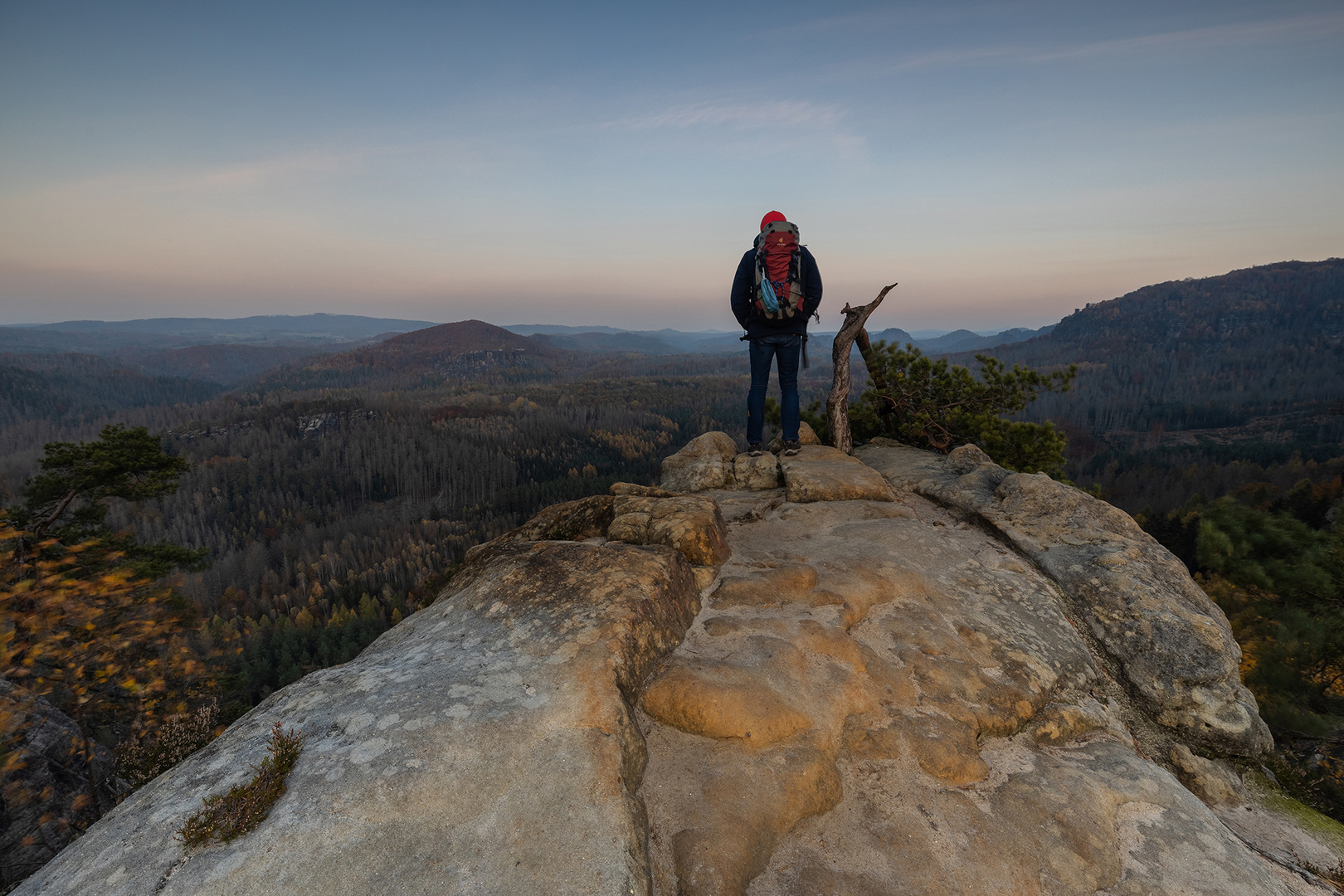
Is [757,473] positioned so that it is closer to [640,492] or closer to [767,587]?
[640,492]

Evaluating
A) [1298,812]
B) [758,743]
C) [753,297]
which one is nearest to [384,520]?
[753,297]

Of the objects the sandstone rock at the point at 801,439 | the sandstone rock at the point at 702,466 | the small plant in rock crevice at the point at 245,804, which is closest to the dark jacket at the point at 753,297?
the sandstone rock at the point at 702,466

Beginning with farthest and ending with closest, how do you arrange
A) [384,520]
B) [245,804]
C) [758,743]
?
1. [384,520]
2. [758,743]
3. [245,804]

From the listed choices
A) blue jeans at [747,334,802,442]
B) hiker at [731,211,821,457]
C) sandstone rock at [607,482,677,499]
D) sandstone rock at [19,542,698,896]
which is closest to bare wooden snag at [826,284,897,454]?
blue jeans at [747,334,802,442]

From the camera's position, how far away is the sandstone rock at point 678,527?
727cm

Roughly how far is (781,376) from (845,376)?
12.0 feet

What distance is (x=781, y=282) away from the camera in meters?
10.1

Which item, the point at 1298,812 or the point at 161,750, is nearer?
the point at 1298,812

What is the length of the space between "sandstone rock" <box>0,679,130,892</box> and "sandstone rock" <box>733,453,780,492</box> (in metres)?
14.8

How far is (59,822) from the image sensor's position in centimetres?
1409

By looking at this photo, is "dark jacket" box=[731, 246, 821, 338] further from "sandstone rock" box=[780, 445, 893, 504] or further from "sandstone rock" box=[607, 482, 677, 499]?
"sandstone rock" box=[607, 482, 677, 499]

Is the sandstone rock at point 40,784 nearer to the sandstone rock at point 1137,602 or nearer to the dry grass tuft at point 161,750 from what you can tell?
the dry grass tuft at point 161,750

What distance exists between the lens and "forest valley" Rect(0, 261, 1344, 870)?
12469 millimetres

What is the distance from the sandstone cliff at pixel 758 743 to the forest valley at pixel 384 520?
7.96 ft
